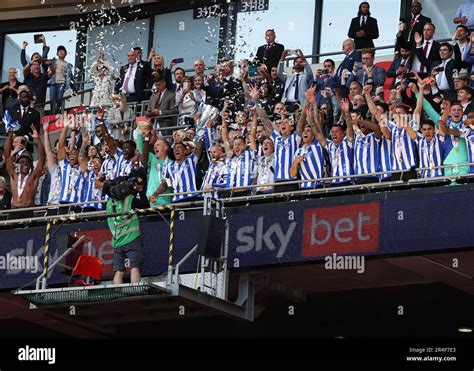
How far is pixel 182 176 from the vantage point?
1952 centimetres

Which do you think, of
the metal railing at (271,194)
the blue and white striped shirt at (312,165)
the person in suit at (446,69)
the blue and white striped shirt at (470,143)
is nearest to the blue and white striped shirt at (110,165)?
the metal railing at (271,194)

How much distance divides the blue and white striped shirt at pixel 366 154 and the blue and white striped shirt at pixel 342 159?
0.37 ft

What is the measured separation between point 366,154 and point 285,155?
1246 mm

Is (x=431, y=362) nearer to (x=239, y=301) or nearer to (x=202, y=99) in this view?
(x=239, y=301)

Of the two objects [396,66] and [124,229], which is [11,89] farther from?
[396,66]

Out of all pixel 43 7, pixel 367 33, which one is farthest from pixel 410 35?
pixel 43 7

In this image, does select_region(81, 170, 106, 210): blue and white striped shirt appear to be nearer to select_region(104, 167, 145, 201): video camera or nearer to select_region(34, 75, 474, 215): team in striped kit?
select_region(34, 75, 474, 215): team in striped kit

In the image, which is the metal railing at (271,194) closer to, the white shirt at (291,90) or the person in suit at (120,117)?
the person in suit at (120,117)

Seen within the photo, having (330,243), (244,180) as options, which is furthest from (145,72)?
(330,243)

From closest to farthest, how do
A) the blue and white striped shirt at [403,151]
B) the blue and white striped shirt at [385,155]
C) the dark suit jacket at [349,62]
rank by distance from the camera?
the blue and white striped shirt at [403,151], the blue and white striped shirt at [385,155], the dark suit jacket at [349,62]

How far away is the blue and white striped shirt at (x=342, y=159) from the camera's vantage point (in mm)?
18125

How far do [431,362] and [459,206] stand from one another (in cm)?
231

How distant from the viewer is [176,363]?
20.6m

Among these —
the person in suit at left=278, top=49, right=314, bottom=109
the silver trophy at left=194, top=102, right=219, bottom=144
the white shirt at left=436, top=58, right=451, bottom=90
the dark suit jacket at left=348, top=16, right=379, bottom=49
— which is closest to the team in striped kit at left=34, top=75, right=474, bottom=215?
the silver trophy at left=194, top=102, right=219, bottom=144
